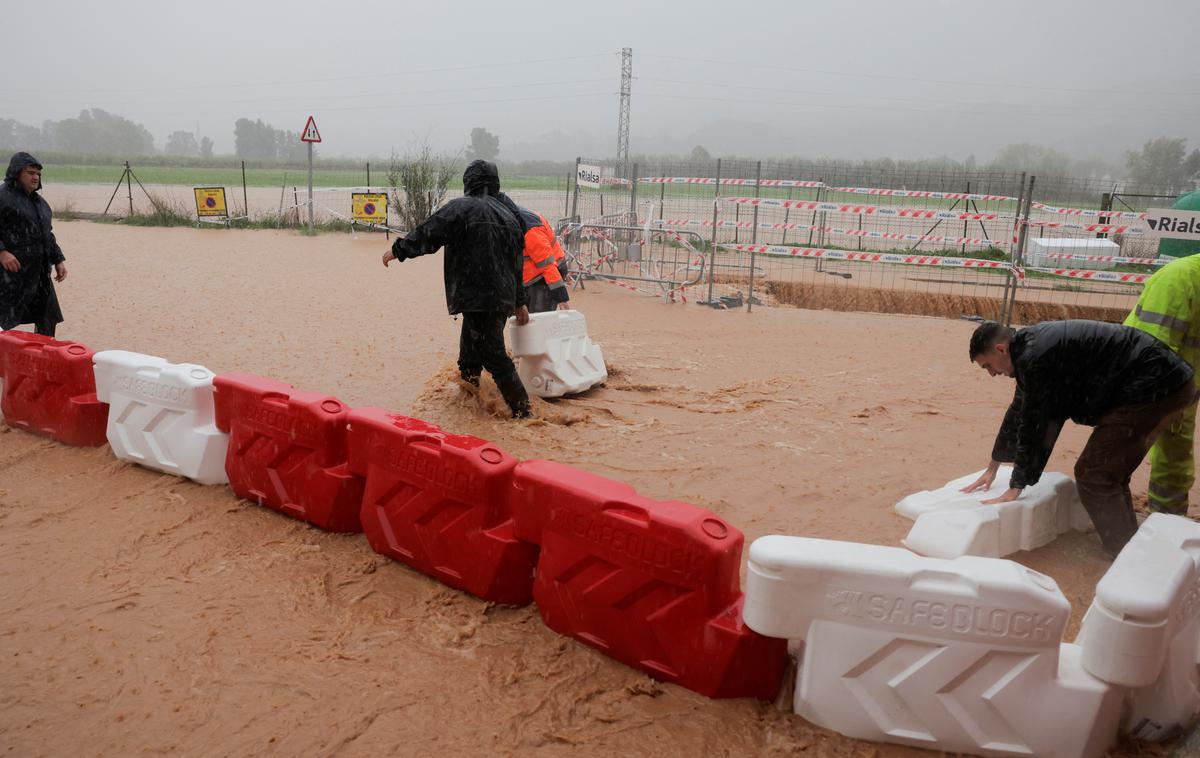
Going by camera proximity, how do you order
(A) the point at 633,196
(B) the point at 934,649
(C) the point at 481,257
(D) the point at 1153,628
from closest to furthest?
(D) the point at 1153,628 < (B) the point at 934,649 < (C) the point at 481,257 < (A) the point at 633,196

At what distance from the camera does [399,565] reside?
420 centimetres

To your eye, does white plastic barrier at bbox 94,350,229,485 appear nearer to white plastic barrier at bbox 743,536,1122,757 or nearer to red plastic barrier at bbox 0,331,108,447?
red plastic barrier at bbox 0,331,108,447

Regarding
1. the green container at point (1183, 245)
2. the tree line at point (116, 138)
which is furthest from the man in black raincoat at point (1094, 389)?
the tree line at point (116, 138)

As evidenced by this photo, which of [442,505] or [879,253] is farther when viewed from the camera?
[879,253]

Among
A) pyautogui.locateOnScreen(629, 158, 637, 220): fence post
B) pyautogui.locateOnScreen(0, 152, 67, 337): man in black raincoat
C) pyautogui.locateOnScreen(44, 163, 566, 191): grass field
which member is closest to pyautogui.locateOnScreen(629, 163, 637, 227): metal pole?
pyautogui.locateOnScreen(629, 158, 637, 220): fence post

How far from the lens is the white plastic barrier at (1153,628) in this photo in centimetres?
268

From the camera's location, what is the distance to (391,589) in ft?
13.0

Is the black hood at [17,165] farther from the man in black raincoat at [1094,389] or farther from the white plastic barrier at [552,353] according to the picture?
the man in black raincoat at [1094,389]

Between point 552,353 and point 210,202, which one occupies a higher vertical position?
point 210,202

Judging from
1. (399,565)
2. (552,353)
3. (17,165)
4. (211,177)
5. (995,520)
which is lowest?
(399,565)

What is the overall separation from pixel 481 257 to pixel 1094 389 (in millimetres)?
4123

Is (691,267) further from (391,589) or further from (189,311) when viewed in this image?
(391,589)

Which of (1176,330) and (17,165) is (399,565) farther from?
(17,165)

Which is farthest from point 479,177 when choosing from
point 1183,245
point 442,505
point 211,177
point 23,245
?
point 211,177
